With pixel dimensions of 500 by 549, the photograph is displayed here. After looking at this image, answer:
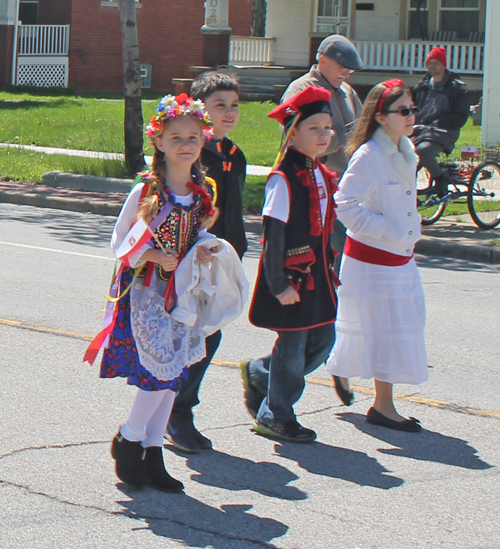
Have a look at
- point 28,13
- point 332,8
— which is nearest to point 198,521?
point 332,8

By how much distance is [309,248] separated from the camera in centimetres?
485

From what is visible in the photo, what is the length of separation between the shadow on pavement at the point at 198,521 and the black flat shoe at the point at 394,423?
135 cm

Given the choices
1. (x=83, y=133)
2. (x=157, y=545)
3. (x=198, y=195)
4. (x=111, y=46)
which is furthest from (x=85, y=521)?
(x=111, y=46)

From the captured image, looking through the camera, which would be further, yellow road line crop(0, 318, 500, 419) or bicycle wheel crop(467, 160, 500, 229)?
bicycle wheel crop(467, 160, 500, 229)

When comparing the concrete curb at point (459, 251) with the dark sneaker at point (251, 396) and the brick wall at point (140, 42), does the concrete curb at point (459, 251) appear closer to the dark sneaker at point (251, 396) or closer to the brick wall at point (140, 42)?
the dark sneaker at point (251, 396)

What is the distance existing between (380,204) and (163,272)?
147 cm

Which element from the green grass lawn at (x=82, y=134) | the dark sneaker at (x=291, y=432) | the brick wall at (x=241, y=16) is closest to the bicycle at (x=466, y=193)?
the green grass lawn at (x=82, y=134)

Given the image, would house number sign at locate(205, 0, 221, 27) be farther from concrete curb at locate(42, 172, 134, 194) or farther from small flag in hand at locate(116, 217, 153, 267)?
small flag in hand at locate(116, 217, 153, 267)

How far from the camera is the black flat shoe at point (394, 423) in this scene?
5.28 meters

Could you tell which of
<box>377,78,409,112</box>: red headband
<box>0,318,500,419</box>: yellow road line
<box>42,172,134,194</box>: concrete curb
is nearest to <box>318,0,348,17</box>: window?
<box>42,172,134,194</box>: concrete curb

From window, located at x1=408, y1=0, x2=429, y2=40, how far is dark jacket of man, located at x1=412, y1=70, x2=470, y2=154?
17.9m

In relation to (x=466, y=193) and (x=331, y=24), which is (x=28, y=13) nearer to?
(x=331, y=24)

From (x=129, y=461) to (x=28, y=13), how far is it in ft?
112

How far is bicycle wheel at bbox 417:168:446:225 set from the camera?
12055 mm
